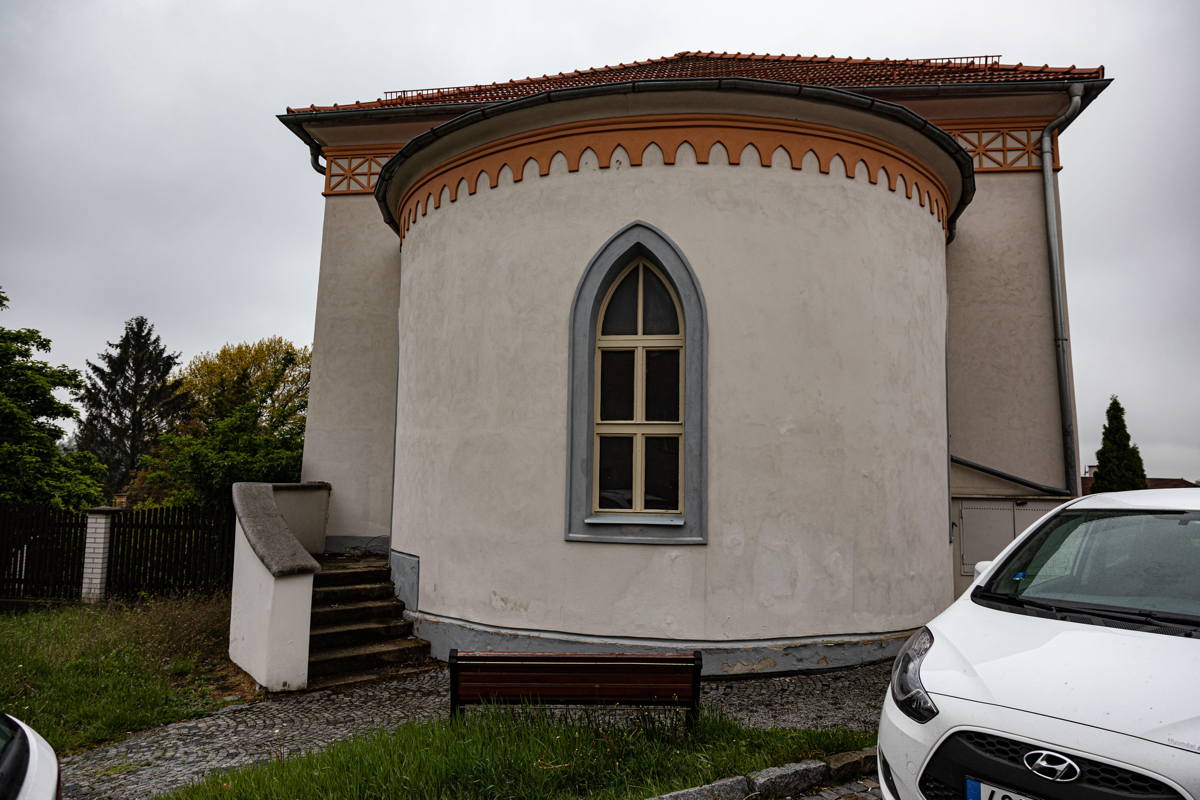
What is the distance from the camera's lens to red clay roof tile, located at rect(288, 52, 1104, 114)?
10.4 m

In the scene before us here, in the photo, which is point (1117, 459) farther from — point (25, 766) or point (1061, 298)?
point (25, 766)

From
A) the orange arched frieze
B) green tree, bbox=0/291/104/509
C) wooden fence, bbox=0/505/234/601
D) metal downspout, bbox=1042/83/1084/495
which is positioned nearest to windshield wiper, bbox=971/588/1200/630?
the orange arched frieze

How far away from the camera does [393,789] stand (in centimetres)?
371

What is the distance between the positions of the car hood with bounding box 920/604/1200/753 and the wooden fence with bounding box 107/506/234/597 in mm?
10187

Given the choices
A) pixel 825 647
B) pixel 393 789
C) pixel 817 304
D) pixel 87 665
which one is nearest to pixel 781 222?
pixel 817 304

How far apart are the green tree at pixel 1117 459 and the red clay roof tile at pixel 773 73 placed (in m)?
13.8

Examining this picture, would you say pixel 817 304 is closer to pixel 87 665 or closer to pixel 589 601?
pixel 589 601

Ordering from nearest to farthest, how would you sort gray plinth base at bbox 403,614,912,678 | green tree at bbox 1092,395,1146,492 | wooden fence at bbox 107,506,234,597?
gray plinth base at bbox 403,614,912,678 → wooden fence at bbox 107,506,234,597 → green tree at bbox 1092,395,1146,492

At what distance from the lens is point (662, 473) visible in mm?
6711

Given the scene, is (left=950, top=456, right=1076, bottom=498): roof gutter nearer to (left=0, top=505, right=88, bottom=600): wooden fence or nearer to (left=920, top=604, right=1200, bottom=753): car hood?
(left=920, top=604, right=1200, bottom=753): car hood

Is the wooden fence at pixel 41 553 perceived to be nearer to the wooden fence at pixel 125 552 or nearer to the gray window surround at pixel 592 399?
the wooden fence at pixel 125 552

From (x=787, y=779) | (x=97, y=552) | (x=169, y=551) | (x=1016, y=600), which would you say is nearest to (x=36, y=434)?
(x=97, y=552)

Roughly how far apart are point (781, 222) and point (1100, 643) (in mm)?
4626

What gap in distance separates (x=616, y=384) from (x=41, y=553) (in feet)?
33.4
